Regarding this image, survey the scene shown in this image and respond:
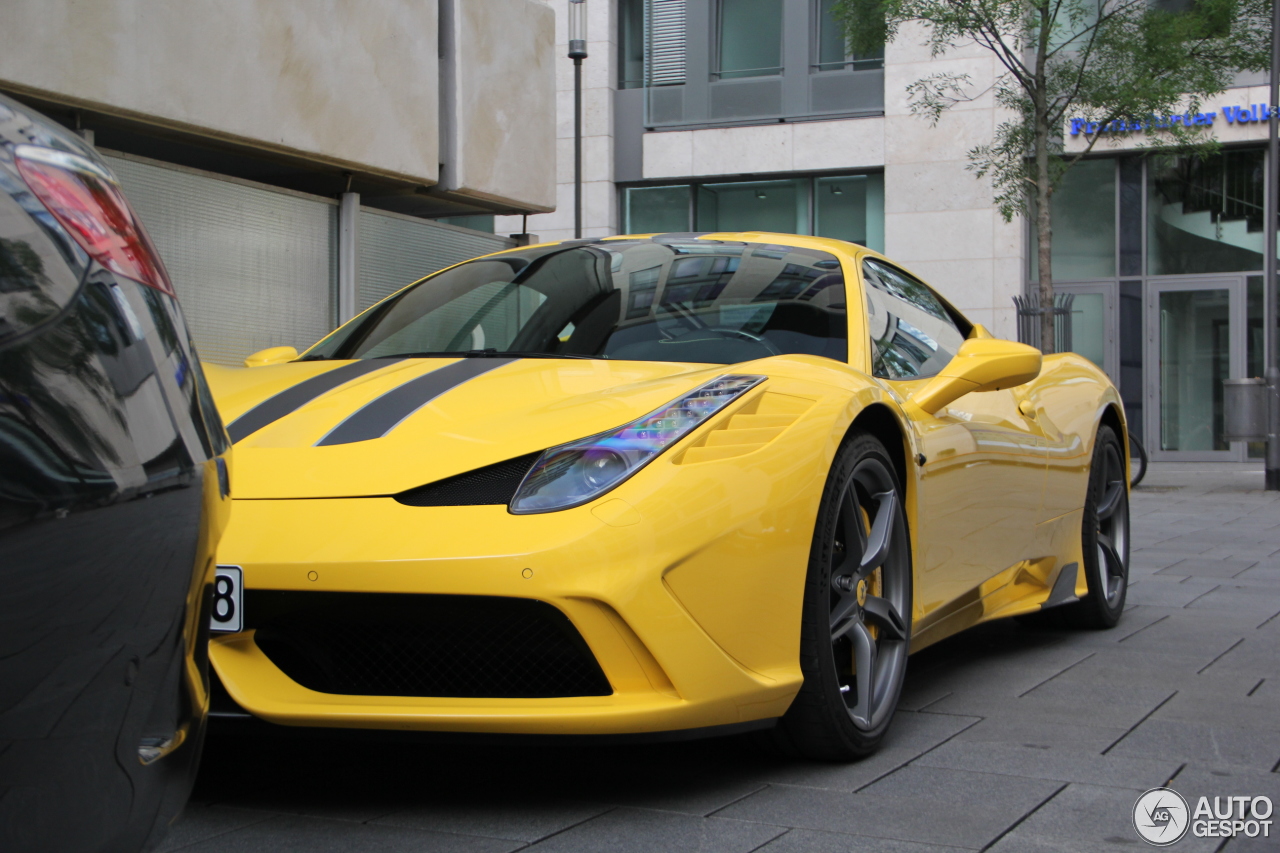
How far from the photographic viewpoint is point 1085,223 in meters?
19.3

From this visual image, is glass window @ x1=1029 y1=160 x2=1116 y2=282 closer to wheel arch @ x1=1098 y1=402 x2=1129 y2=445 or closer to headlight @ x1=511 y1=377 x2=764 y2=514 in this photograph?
wheel arch @ x1=1098 y1=402 x2=1129 y2=445

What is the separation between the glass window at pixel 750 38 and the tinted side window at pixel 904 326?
16.7m

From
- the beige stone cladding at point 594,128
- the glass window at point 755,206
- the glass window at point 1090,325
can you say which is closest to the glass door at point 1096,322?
the glass window at point 1090,325

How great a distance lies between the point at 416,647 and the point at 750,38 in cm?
1930

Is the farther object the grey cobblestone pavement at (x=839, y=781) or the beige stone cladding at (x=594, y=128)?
the beige stone cladding at (x=594, y=128)

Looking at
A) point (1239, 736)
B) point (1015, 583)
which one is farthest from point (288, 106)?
point (1239, 736)

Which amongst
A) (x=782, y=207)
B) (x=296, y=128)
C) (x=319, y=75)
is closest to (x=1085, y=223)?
(x=782, y=207)

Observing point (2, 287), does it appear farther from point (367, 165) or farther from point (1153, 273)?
point (1153, 273)

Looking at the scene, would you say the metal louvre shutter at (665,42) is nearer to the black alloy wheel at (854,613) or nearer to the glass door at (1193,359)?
the glass door at (1193,359)

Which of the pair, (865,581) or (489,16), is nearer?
(865,581)

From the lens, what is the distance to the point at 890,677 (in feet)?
10.5

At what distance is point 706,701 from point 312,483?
86 cm

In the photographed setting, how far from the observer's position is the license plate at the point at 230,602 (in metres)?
2.49

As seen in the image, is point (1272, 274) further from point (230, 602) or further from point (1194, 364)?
point (230, 602)
